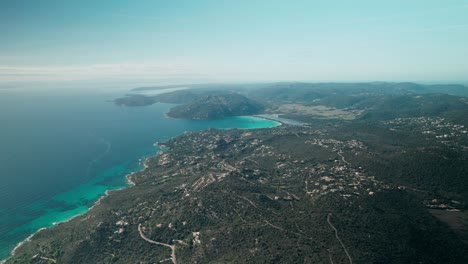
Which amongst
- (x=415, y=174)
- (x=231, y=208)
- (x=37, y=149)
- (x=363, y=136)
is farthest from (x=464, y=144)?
(x=37, y=149)

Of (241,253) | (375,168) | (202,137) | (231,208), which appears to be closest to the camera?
(241,253)

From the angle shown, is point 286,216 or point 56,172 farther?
point 56,172

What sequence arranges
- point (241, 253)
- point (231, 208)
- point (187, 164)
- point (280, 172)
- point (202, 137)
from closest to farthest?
point (241, 253) → point (231, 208) → point (280, 172) → point (187, 164) → point (202, 137)

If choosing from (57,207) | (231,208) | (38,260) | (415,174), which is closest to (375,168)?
(415,174)

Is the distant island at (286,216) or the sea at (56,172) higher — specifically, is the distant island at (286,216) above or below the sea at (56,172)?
above

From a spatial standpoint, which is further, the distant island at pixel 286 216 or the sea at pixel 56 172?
the sea at pixel 56 172

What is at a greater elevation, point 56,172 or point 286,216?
point 286,216

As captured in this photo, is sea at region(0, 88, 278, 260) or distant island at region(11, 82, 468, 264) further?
sea at region(0, 88, 278, 260)

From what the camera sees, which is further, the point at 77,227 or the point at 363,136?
the point at 363,136

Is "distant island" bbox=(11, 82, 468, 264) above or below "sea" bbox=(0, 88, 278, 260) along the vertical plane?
above

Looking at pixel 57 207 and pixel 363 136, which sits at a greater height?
pixel 363 136

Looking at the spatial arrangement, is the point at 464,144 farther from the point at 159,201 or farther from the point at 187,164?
the point at 159,201
